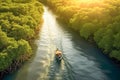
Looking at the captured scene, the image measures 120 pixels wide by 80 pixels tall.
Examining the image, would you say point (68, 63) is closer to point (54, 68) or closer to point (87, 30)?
point (54, 68)

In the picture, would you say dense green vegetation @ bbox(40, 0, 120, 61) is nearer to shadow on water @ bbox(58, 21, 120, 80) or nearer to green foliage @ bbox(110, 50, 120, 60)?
green foliage @ bbox(110, 50, 120, 60)

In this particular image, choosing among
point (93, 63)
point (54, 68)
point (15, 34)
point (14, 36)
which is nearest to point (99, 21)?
point (93, 63)

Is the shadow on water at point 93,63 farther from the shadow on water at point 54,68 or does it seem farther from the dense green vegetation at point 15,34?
the dense green vegetation at point 15,34

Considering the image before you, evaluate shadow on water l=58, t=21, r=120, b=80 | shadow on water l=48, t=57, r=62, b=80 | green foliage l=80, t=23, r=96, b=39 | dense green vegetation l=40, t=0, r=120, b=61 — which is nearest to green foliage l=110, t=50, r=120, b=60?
dense green vegetation l=40, t=0, r=120, b=61

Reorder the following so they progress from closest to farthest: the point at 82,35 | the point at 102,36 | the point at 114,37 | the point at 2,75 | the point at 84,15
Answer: the point at 2,75 < the point at 114,37 < the point at 102,36 < the point at 82,35 < the point at 84,15

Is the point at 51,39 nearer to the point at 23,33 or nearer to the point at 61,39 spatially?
the point at 61,39

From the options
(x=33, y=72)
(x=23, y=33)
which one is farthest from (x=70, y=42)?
(x=33, y=72)
